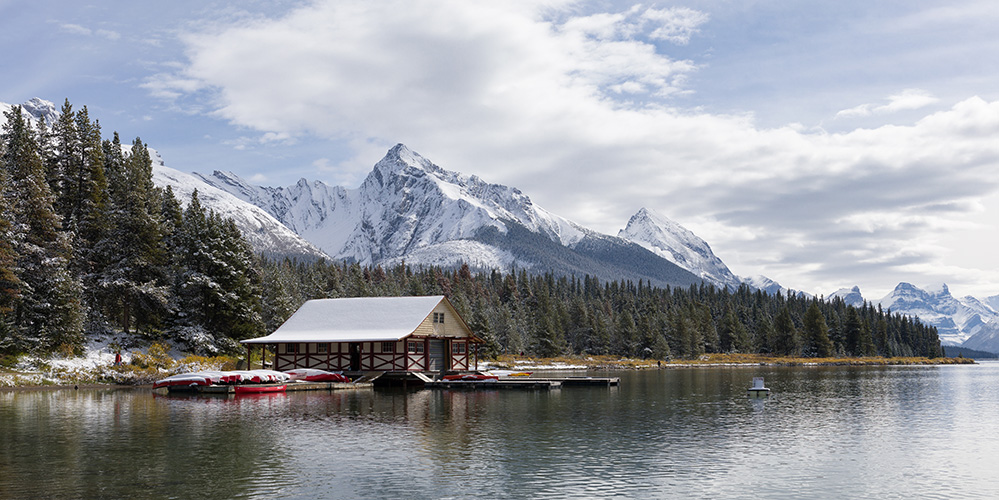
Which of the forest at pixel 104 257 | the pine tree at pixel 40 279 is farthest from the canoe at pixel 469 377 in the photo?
the pine tree at pixel 40 279

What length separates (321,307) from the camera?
76.7 meters

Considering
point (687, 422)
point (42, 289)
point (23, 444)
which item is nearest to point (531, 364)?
point (42, 289)

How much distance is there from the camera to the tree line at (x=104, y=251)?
203ft

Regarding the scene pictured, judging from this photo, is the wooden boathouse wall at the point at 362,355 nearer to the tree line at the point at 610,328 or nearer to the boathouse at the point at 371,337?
the boathouse at the point at 371,337

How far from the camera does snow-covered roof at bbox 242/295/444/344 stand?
68.1 meters

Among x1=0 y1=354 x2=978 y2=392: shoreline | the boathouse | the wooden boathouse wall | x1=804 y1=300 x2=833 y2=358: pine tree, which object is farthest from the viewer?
x1=804 y1=300 x2=833 y2=358: pine tree

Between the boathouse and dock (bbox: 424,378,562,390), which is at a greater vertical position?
the boathouse

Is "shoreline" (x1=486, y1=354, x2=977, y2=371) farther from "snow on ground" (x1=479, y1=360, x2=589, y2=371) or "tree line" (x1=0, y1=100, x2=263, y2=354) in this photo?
"tree line" (x1=0, y1=100, x2=263, y2=354)

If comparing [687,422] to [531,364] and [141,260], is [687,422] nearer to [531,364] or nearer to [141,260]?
[141,260]

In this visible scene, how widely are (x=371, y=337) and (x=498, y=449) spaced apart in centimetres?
4131

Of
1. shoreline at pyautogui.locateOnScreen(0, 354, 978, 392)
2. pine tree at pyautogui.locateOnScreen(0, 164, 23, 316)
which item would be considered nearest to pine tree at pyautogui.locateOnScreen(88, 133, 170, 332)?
pine tree at pyautogui.locateOnScreen(0, 164, 23, 316)

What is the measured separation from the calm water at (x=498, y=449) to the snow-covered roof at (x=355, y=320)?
20.3 meters

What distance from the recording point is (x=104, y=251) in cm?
7406

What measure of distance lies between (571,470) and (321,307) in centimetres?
5745
